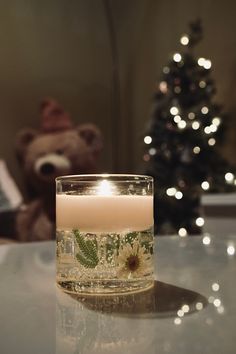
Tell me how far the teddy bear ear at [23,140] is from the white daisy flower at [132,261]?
6.00ft

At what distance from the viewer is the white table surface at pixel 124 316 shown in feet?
1.08

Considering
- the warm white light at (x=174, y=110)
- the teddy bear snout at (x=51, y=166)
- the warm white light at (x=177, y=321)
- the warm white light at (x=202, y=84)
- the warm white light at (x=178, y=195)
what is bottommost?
the warm white light at (x=178, y=195)

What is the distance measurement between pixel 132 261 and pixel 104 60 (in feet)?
8.21

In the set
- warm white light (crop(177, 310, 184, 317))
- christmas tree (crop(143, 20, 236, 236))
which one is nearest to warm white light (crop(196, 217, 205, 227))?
christmas tree (crop(143, 20, 236, 236))

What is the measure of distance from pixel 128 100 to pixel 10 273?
245 centimetres

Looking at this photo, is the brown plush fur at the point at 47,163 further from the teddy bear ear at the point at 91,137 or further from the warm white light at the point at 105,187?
the warm white light at the point at 105,187

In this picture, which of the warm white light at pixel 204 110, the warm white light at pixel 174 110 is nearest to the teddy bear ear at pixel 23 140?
the warm white light at pixel 174 110

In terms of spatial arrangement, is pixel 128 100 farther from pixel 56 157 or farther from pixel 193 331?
pixel 193 331

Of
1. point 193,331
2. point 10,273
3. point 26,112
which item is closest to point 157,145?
point 26,112

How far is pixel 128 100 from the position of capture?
297 centimetres

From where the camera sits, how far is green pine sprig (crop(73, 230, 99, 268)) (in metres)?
0.47

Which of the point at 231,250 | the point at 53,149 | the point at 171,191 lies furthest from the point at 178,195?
the point at 231,250

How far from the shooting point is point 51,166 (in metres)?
2.10

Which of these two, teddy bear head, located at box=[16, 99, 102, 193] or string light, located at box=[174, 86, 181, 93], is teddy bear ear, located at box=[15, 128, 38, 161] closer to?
teddy bear head, located at box=[16, 99, 102, 193]
